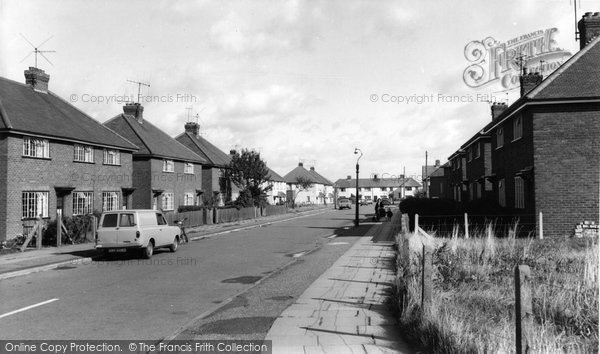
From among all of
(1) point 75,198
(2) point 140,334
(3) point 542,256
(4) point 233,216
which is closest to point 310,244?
(3) point 542,256

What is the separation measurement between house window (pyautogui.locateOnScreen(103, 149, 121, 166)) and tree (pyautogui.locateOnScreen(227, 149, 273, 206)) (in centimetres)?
1744

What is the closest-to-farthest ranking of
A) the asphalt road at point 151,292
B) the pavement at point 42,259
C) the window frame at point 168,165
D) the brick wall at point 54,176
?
the asphalt road at point 151,292
the pavement at point 42,259
the brick wall at point 54,176
the window frame at point 168,165

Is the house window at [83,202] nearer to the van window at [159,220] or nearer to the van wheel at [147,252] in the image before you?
the van window at [159,220]

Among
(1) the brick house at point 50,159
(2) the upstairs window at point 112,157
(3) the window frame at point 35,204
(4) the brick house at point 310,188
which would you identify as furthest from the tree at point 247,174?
(4) the brick house at point 310,188

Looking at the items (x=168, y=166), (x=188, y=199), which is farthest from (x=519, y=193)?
(x=188, y=199)

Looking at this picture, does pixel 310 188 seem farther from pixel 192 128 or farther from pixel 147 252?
pixel 147 252

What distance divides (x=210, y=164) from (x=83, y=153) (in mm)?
19638

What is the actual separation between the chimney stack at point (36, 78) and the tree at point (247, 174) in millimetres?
21208

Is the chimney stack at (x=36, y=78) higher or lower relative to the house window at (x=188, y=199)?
higher

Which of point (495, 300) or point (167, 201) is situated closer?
point (495, 300)

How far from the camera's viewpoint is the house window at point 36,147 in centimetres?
2282

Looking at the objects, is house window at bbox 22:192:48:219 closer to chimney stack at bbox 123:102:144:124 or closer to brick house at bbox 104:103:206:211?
brick house at bbox 104:103:206:211

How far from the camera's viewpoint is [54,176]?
2439 centimetres

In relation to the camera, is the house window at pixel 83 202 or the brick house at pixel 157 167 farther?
the brick house at pixel 157 167
